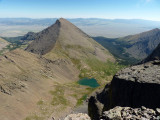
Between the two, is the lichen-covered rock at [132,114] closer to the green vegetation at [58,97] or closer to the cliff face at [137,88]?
the cliff face at [137,88]

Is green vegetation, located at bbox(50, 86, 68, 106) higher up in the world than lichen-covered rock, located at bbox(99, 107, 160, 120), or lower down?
lower down

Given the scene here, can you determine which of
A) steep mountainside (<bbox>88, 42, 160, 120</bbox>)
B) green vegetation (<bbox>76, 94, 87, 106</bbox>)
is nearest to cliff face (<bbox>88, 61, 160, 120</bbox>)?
steep mountainside (<bbox>88, 42, 160, 120</bbox>)

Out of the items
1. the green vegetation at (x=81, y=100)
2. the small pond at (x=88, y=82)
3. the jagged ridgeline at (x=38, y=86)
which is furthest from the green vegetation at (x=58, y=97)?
the small pond at (x=88, y=82)

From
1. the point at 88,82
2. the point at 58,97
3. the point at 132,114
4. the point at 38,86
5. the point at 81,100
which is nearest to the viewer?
the point at 132,114

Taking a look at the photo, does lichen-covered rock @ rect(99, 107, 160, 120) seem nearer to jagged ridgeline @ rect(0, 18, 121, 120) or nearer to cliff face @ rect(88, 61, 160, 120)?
cliff face @ rect(88, 61, 160, 120)

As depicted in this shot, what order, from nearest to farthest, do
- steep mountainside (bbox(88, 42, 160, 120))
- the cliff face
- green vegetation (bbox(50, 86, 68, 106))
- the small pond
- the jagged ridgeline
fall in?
steep mountainside (bbox(88, 42, 160, 120))
the cliff face
the jagged ridgeline
green vegetation (bbox(50, 86, 68, 106))
the small pond

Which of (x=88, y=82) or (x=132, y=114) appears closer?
(x=132, y=114)

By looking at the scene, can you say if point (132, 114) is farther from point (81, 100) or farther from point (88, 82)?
point (88, 82)

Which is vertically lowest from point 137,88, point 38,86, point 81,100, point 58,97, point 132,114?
point 81,100

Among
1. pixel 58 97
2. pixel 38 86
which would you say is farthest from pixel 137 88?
pixel 38 86

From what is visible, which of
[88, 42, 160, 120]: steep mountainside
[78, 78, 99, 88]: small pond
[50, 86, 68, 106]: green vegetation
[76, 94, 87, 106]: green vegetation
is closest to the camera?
[88, 42, 160, 120]: steep mountainside

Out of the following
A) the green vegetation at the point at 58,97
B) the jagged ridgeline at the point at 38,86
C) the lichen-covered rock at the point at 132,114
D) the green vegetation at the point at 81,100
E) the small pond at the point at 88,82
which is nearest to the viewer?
the lichen-covered rock at the point at 132,114
